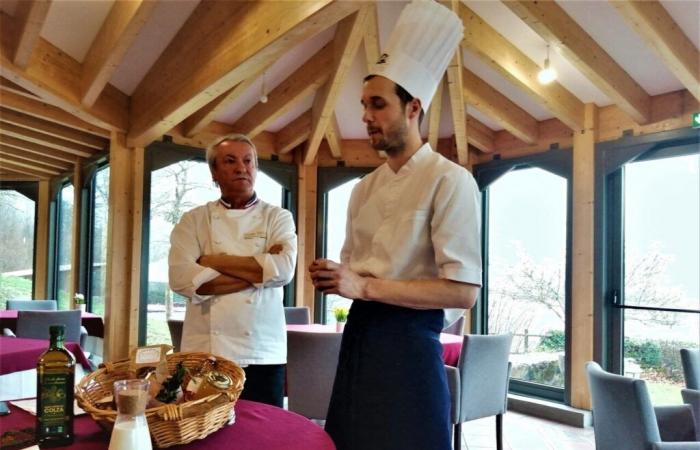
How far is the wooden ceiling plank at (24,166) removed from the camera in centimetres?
626

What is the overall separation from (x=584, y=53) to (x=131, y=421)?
11.8 ft

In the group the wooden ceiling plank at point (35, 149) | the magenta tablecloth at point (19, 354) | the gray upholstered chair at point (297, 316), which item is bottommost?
the gray upholstered chair at point (297, 316)

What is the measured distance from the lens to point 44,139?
5285 millimetres

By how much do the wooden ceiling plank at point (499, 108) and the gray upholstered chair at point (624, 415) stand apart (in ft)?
9.26

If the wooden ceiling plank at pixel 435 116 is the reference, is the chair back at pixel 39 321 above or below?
below

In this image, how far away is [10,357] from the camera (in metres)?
2.27

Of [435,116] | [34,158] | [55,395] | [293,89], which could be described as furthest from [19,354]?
[34,158]

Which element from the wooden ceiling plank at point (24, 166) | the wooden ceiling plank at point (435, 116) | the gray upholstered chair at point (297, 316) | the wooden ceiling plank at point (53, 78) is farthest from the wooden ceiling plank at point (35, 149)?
the wooden ceiling plank at point (435, 116)

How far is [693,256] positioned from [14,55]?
4860mm

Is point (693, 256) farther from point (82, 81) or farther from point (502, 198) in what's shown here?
point (82, 81)

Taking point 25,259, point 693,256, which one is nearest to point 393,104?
point 693,256

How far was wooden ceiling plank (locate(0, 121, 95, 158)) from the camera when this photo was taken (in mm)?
5043

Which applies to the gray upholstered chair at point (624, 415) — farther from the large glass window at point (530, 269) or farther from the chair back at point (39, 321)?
the chair back at point (39, 321)

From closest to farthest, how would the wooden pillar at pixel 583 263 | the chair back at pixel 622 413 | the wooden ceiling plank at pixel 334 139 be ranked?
the chair back at pixel 622 413 → the wooden pillar at pixel 583 263 → the wooden ceiling plank at pixel 334 139
